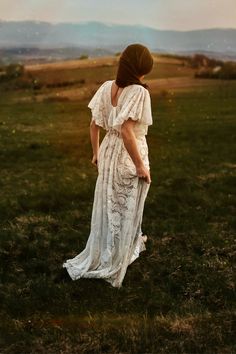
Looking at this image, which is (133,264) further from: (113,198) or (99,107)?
(99,107)

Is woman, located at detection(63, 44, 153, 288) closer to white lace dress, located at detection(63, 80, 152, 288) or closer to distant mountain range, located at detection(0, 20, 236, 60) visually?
white lace dress, located at detection(63, 80, 152, 288)

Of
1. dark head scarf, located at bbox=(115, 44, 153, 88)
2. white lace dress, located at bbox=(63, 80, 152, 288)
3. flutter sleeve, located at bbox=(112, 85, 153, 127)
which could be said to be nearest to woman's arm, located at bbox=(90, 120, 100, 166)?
white lace dress, located at bbox=(63, 80, 152, 288)

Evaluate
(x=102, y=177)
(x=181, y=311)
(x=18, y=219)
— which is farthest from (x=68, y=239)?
(x=181, y=311)

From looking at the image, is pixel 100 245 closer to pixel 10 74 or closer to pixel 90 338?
pixel 90 338

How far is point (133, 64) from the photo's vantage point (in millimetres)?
5777

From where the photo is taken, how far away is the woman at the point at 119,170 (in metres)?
5.86

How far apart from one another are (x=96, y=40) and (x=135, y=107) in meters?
18.3

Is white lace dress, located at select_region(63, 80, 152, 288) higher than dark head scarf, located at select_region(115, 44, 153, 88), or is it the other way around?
dark head scarf, located at select_region(115, 44, 153, 88)

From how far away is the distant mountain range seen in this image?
22.6 meters

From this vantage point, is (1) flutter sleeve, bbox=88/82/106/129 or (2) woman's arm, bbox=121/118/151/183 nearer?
(2) woman's arm, bbox=121/118/151/183

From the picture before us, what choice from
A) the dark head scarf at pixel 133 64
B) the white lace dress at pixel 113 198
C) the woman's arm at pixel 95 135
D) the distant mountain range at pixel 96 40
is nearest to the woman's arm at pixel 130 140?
the white lace dress at pixel 113 198

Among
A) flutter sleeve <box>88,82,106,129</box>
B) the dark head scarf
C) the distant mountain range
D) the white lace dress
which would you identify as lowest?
the white lace dress

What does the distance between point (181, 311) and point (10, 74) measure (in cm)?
2107

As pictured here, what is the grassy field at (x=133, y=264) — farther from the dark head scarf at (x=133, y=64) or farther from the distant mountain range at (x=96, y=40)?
the distant mountain range at (x=96, y=40)
